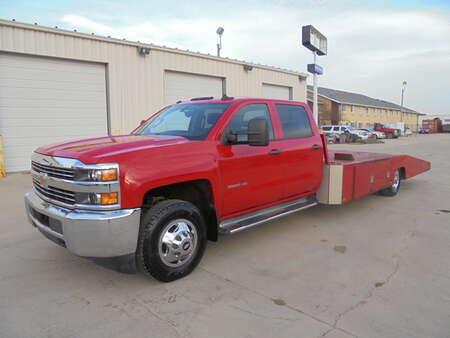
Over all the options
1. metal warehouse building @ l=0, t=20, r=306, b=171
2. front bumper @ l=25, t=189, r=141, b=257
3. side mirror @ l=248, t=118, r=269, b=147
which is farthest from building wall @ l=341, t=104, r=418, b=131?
front bumper @ l=25, t=189, r=141, b=257

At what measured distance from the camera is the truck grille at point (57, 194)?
3.23m

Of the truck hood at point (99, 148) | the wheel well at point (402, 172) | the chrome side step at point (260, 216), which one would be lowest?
the chrome side step at point (260, 216)

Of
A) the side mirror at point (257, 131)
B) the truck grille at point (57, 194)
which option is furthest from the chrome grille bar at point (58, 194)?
the side mirror at point (257, 131)

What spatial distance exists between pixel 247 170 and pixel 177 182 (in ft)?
3.34

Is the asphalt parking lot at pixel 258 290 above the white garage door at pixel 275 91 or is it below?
below

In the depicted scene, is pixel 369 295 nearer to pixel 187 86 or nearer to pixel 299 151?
pixel 299 151

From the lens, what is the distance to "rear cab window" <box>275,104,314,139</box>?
4993 mm

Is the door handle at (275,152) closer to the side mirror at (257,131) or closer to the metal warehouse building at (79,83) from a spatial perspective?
the side mirror at (257,131)

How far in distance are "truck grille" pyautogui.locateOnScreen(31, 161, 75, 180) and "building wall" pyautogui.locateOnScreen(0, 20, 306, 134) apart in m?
9.36

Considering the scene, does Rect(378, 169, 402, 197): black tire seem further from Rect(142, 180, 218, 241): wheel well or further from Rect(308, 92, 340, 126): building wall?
Rect(308, 92, 340, 126): building wall

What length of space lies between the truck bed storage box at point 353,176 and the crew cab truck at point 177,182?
0.20ft

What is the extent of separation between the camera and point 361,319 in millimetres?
2936

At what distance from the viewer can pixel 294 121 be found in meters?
5.23

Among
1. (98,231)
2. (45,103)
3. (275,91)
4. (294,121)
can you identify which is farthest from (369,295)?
(275,91)
